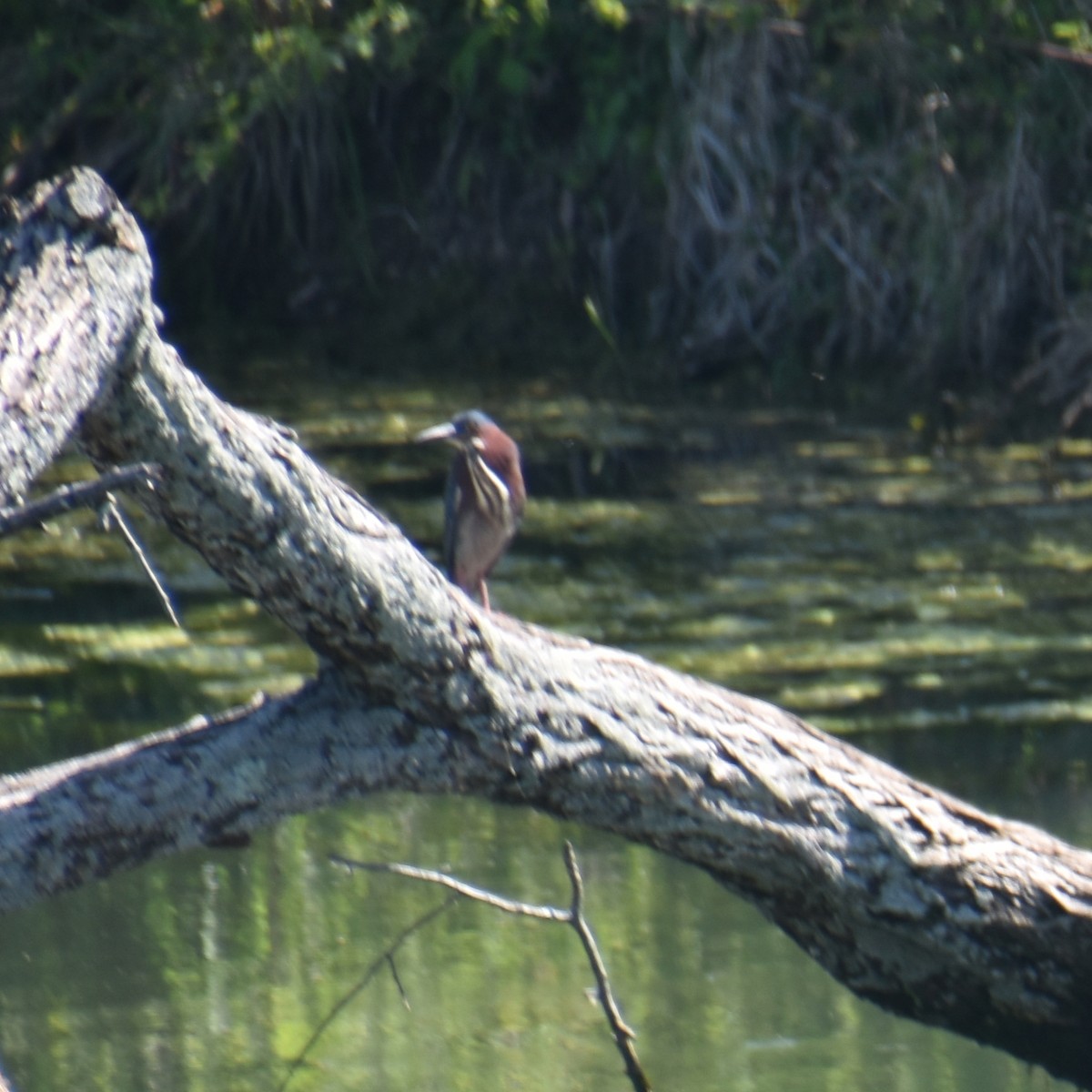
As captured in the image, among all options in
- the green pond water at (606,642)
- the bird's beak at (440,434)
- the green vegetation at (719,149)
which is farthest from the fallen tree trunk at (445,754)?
the green vegetation at (719,149)

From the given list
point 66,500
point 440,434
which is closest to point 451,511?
point 440,434

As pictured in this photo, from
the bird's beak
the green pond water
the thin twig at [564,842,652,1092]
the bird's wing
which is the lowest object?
the green pond water

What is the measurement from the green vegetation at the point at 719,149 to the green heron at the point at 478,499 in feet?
10.7

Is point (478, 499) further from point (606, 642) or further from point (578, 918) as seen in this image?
point (578, 918)

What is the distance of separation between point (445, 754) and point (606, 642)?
2.59 m

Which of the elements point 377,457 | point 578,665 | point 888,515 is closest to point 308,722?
point 578,665

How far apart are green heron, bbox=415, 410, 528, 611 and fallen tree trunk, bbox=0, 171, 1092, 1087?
54.5 inches

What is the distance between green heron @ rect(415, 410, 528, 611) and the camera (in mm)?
4074

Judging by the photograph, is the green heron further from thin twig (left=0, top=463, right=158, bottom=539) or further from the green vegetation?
the green vegetation

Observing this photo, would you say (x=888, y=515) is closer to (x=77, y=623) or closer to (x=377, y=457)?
(x=377, y=457)

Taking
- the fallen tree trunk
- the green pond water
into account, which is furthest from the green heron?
the fallen tree trunk

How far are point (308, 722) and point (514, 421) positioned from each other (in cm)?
506

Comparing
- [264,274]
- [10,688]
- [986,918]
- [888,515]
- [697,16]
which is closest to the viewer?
[986,918]

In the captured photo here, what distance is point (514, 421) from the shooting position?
7.39 meters
